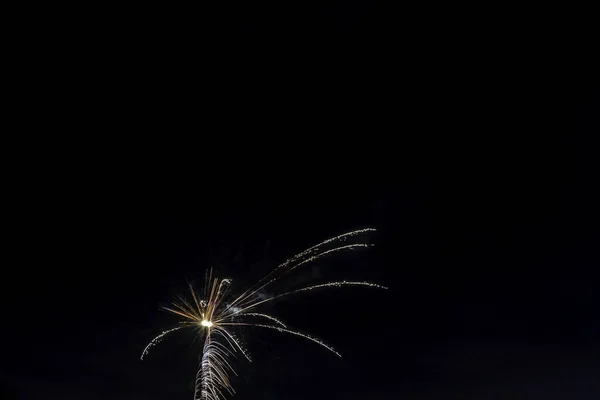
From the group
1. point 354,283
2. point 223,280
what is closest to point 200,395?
point 223,280

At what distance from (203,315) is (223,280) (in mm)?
1312

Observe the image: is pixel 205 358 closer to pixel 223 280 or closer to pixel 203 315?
pixel 203 315

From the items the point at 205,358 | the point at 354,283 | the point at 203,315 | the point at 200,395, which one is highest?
the point at 354,283

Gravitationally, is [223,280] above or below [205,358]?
above

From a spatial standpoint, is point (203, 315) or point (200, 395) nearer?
point (200, 395)

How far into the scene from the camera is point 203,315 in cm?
1669

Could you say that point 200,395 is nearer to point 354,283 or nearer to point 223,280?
point 223,280

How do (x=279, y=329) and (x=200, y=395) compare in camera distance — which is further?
(x=279, y=329)

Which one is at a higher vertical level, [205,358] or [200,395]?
[205,358]

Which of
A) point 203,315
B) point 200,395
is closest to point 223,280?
point 203,315

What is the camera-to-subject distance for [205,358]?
16.3 meters

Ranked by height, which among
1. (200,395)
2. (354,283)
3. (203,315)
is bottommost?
(200,395)

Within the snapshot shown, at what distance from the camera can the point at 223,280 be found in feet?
57.9

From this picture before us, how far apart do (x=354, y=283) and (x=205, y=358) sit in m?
4.42
